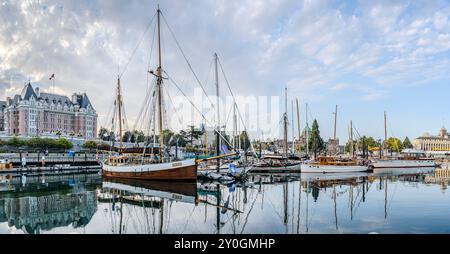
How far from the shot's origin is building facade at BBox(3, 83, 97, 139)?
90375 mm

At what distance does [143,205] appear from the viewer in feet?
49.1

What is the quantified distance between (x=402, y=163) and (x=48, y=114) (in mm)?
94005

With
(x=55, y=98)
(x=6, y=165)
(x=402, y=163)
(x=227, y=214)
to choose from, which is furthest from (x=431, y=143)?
(x=227, y=214)

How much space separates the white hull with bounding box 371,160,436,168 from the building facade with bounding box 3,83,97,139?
69222 mm

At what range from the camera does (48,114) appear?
321 ft

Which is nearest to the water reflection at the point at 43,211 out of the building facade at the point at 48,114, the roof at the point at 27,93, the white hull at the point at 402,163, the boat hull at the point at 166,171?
the boat hull at the point at 166,171

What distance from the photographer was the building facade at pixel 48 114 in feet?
297

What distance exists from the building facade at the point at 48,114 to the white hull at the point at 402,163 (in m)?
69.2

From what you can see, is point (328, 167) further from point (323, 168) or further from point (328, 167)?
point (323, 168)

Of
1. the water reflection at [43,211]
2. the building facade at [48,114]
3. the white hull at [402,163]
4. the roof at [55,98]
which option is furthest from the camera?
the roof at [55,98]

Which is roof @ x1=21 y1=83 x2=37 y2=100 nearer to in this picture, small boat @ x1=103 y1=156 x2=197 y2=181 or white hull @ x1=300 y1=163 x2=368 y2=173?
small boat @ x1=103 y1=156 x2=197 y2=181

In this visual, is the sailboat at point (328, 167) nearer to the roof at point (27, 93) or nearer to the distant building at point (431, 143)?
the roof at point (27, 93)

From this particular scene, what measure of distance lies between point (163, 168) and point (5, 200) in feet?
36.3
